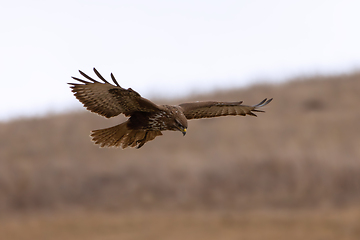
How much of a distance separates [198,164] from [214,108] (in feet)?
46.4

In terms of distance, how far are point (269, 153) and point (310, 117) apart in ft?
14.8

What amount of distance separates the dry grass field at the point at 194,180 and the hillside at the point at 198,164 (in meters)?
0.04

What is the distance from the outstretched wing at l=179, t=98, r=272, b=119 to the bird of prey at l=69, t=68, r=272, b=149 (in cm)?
1

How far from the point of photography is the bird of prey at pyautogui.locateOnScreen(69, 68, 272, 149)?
208 inches

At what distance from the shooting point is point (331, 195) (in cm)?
1847

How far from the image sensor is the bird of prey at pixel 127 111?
17.3ft

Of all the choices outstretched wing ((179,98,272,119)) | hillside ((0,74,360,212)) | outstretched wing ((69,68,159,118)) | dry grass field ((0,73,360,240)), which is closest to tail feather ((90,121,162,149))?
outstretched wing ((69,68,159,118))

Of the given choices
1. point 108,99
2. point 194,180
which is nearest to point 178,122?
point 108,99

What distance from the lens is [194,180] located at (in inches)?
773

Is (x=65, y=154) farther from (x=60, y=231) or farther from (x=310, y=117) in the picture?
(x=310, y=117)

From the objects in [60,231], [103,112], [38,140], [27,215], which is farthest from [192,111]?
[38,140]

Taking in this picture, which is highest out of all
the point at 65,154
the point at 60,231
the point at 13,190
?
the point at 65,154

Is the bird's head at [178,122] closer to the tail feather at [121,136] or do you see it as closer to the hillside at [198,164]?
the tail feather at [121,136]

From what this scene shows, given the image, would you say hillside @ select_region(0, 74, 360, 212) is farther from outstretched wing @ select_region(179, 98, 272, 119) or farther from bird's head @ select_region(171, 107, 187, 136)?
bird's head @ select_region(171, 107, 187, 136)
